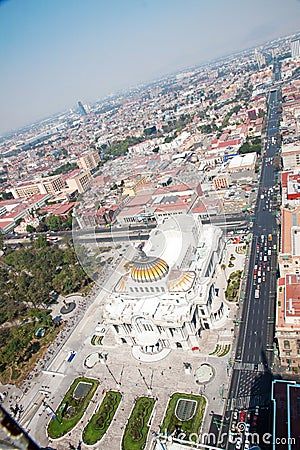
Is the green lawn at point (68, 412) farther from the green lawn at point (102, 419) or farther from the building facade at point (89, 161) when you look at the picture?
the building facade at point (89, 161)

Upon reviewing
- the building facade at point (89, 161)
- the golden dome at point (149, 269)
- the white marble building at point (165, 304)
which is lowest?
the building facade at point (89, 161)

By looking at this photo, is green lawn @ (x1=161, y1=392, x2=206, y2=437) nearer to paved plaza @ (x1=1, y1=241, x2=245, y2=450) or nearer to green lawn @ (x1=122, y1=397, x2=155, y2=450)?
paved plaza @ (x1=1, y1=241, x2=245, y2=450)

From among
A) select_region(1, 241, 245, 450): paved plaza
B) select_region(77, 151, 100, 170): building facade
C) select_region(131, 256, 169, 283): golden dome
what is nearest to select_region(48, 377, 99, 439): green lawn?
select_region(1, 241, 245, 450): paved plaza

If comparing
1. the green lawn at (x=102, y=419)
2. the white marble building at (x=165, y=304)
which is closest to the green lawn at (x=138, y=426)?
the green lawn at (x=102, y=419)

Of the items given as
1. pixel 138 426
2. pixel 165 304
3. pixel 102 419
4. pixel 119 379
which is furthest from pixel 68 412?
pixel 165 304

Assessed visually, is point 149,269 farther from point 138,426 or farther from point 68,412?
point 68,412
